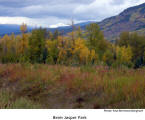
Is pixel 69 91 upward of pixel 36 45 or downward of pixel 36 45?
downward

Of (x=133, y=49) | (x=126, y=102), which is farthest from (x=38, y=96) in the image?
(x=133, y=49)

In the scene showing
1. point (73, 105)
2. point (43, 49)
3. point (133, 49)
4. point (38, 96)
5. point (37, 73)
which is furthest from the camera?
point (133, 49)

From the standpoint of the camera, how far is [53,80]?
6023 millimetres

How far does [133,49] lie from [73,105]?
5622 cm

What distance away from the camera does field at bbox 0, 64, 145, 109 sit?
4.24 metres

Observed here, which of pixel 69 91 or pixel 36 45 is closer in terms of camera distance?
pixel 69 91

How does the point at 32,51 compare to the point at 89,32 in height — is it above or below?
below

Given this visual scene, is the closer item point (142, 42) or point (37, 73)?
point (37, 73)

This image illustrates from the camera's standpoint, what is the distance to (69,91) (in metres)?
5.28

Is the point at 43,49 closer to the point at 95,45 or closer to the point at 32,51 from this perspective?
the point at 32,51

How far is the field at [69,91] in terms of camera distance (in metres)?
4.24

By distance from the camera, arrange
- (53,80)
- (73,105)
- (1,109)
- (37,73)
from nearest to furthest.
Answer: (1,109) < (73,105) < (53,80) < (37,73)

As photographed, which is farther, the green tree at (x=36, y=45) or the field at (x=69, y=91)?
the green tree at (x=36, y=45)

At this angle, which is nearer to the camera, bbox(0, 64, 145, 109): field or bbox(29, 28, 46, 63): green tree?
bbox(0, 64, 145, 109): field
